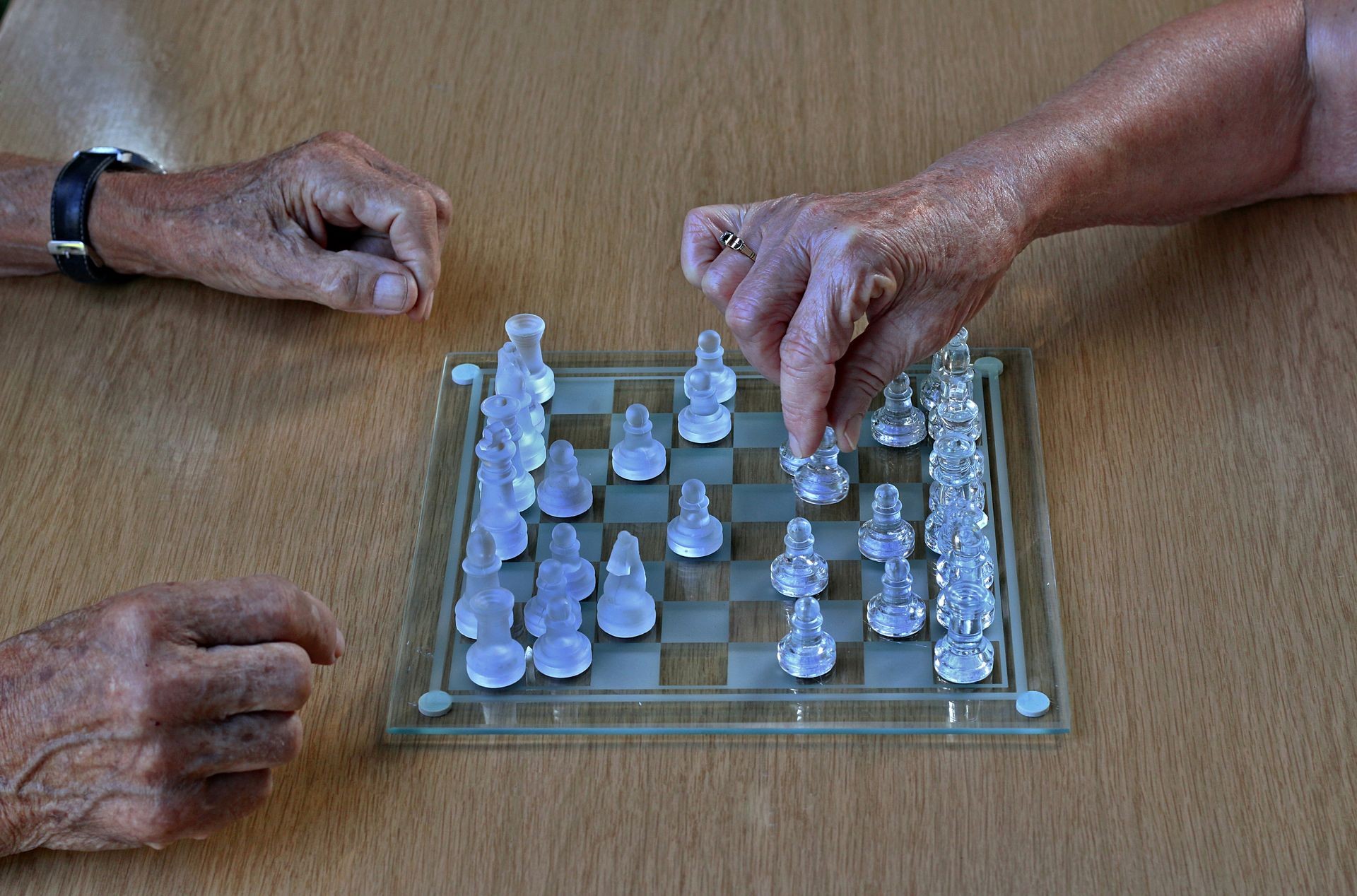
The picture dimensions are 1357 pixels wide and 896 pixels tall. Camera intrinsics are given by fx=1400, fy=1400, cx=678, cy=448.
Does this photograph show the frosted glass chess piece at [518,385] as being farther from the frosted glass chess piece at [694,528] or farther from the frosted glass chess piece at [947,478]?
the frosted glass chess piece at [947,478]

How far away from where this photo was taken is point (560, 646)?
1.62 meters

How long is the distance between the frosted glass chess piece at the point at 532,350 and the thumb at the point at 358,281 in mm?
175

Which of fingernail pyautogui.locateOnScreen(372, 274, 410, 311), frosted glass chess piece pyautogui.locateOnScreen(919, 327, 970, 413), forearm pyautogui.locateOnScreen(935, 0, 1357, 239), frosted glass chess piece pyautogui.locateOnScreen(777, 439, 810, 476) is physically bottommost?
frosted glass chess piece pyautogui.locateOnScreen(777, 439, 810, 476)

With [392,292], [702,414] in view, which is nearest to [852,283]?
[702,414]

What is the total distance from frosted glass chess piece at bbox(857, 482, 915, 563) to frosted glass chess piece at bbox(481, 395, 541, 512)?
0.45 metres

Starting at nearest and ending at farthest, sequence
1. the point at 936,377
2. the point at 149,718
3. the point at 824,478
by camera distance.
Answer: the point at 149,718
the point at 824,478
the point at 936,377

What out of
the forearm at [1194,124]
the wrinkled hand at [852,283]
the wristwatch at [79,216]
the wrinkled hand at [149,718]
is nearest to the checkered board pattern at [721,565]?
the wrinkled hand at [852,283]

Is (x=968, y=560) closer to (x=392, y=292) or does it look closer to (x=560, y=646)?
(x=560, y=646)

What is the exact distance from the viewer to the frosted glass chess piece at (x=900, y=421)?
6.15 feet

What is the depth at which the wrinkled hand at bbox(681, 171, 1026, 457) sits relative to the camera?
1698 mm

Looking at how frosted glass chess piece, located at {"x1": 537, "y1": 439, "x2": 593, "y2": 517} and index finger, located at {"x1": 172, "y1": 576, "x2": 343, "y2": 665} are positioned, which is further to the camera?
frosted glass chess piece, located at {"x1": 537, "y1": 439, "x2": 593, "y2": 517}

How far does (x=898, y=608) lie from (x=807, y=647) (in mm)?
126

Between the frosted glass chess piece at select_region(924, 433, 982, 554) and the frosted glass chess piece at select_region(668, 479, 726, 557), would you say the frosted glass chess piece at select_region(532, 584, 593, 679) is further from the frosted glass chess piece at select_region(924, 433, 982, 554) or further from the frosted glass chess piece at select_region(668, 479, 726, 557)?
the frosted glass chess piece at select_region(924, 433, 982, 554)

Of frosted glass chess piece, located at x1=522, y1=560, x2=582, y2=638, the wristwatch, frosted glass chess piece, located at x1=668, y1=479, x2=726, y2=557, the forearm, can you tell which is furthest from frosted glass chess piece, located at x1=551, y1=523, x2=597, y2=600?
the wristwatch
